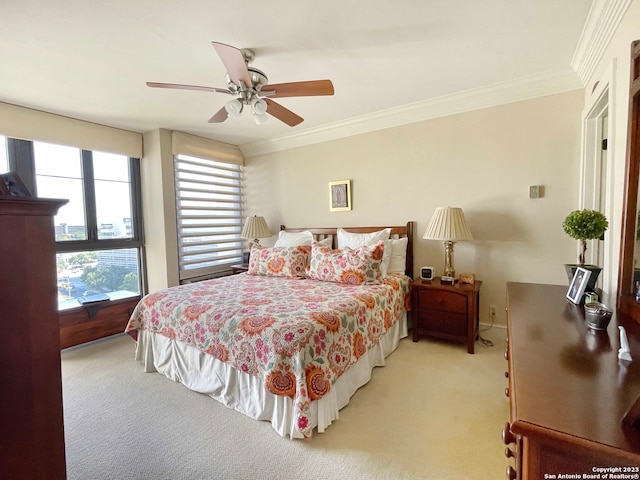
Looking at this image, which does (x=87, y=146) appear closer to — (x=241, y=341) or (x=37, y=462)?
(x=241, y=341)

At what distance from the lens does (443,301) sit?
9.21 ft

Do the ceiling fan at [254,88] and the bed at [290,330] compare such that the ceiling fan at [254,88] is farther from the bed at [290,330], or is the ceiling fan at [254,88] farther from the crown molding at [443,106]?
the crown molding at [443,106]

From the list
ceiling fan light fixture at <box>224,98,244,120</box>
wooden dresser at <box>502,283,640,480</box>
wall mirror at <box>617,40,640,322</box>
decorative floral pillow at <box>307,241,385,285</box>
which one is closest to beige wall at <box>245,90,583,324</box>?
decorative floral pillow at <box>307,241,385,285</box>

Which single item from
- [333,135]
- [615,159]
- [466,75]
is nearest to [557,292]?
[615,159]

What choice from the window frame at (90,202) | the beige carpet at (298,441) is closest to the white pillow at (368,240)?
the beige carpet at (298,441)

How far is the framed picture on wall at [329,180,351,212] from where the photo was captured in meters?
3.72

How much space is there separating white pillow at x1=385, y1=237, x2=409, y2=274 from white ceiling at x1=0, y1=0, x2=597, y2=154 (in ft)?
4.97

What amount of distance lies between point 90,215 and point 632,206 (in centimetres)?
461

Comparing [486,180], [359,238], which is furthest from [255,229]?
[486,180]

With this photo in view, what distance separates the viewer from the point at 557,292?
1.77m

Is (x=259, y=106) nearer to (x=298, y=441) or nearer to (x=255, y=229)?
(x=298, y=441)

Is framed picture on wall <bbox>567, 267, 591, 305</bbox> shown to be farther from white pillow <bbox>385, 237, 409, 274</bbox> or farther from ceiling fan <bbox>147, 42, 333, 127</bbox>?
ceiling fan <bbox>147, 42, 333, 127</bbox>

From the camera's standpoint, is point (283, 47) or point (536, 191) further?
point (536, 191)

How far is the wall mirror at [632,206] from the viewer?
1281 mm
